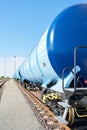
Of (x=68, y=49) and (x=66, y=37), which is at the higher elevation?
(x=66, y=37)

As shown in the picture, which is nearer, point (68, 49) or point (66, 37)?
point (68, 49)

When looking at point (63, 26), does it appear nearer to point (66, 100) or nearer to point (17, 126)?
point (66, 100)

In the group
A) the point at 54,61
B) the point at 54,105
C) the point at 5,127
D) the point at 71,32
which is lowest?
the point at 5,127

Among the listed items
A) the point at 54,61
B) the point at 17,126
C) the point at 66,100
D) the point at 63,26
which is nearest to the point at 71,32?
the point at 63,26

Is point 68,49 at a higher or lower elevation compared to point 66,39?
lower

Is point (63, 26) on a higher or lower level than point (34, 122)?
higher

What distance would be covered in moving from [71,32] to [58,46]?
0.54 m

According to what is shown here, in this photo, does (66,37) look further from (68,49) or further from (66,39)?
(68,49)

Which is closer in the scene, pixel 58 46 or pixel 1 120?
pixel 58 46

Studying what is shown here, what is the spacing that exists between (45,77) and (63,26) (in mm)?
2551

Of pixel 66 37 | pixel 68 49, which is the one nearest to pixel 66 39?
pixel 66 37

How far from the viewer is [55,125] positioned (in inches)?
311

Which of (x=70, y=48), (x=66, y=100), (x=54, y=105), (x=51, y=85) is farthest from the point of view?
(x=51, y=85)

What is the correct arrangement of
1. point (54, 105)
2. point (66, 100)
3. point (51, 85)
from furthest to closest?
point (51, 85) → point (54, 105) → point (66, 100)
